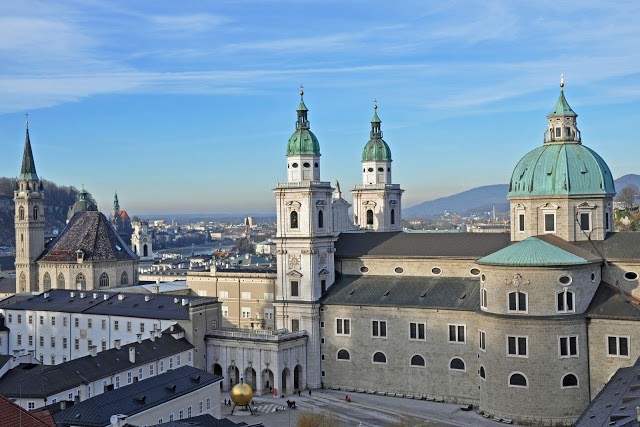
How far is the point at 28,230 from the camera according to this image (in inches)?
4190

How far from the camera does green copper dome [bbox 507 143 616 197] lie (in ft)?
225

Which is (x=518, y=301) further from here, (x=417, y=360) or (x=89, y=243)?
(x=89, y=243)

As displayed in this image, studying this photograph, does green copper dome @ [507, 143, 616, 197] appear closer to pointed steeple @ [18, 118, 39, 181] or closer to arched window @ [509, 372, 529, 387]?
arched window @ [509, 372, 529, 387]

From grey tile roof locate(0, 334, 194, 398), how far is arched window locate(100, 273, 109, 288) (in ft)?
118

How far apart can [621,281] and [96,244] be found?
208 feet

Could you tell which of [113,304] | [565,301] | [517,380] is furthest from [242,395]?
[565,301]

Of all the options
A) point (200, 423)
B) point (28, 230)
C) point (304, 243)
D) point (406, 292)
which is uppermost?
point (28, 230)

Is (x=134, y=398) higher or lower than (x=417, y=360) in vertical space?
higher

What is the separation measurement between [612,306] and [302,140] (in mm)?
30688

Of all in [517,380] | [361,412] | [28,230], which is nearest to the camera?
[517,380]

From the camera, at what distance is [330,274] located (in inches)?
3024

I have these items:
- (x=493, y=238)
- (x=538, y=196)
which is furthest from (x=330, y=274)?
(x=538, y=196)

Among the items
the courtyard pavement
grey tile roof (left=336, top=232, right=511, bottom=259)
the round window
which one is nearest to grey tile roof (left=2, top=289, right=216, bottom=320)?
the courtyard pavement

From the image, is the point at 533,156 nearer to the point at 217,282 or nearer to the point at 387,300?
the point at 387,300
